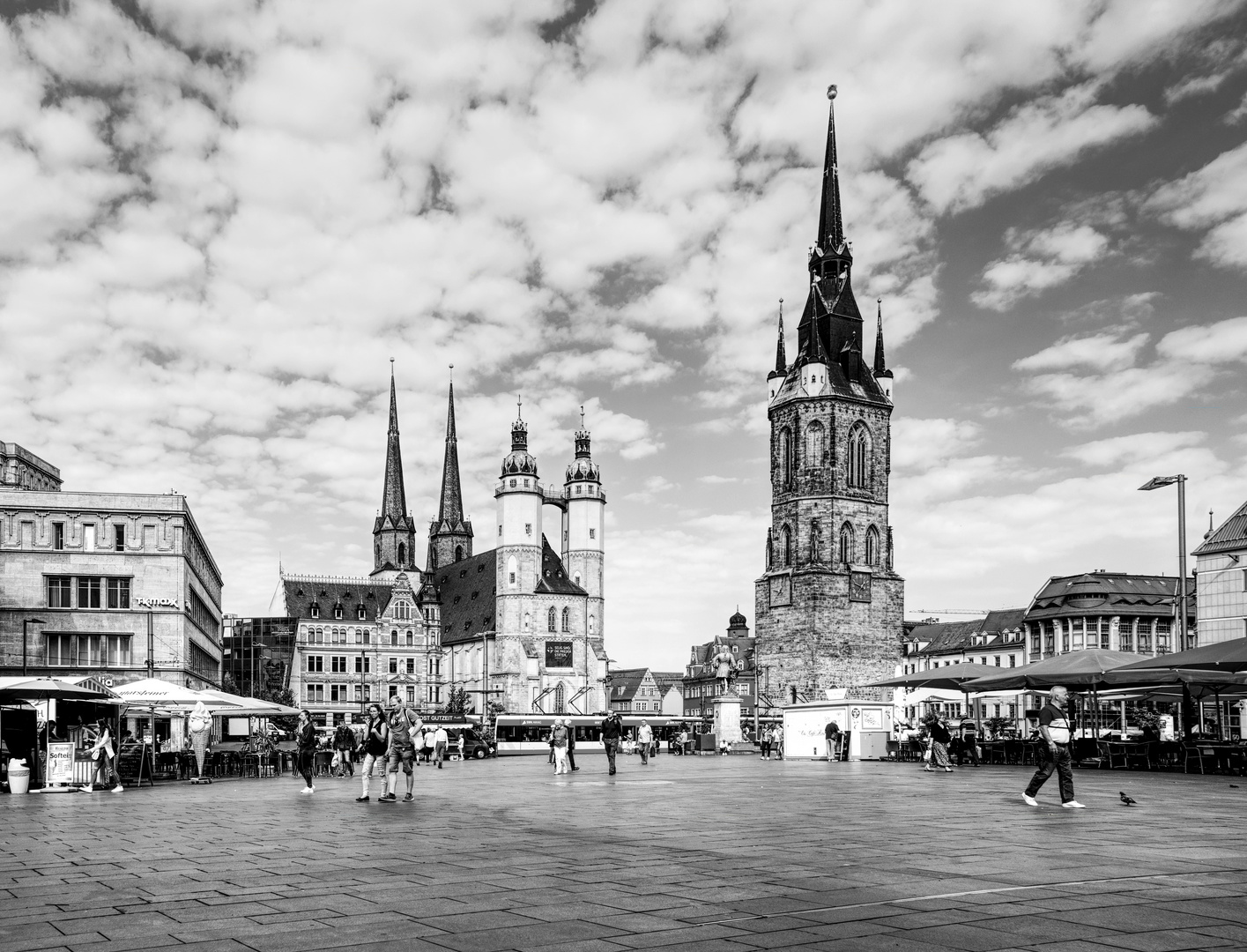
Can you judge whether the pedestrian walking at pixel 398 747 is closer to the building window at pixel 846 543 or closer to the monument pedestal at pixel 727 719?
the monument pedestal at pixel 727 719

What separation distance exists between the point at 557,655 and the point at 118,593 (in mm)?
73891

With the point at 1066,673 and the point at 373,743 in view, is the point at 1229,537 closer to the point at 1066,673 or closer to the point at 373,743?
the point at 1066,673

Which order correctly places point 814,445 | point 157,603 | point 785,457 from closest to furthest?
point 157,603
point 814,445
point 785,457

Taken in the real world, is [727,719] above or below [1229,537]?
below

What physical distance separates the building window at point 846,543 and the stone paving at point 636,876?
9692 centimetres

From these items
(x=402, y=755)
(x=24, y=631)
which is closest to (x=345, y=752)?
(x=402, y=755)

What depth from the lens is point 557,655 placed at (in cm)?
12950

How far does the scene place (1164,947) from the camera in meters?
7.04

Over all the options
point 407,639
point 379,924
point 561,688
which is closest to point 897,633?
point 561,688

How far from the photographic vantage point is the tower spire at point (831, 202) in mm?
123875

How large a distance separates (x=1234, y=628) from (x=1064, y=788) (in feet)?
142

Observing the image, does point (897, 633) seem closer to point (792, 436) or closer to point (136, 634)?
point (792, 436)

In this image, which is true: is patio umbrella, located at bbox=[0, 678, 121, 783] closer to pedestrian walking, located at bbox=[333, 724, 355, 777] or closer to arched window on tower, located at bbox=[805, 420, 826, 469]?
pedestrian walking, located at bbox=[333, 724, 355, 777]

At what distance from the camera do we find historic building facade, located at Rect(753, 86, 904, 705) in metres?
114
